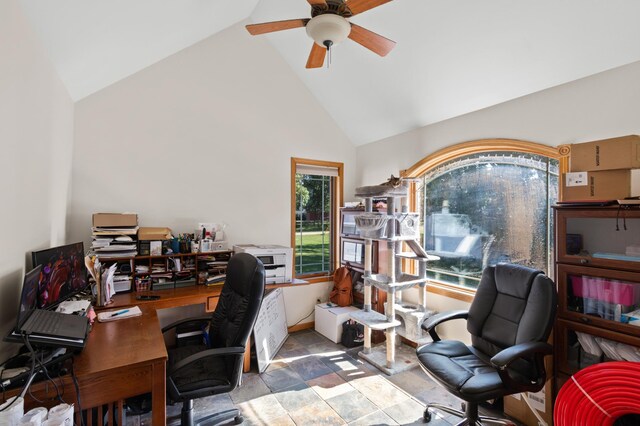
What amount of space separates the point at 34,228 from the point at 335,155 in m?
3.16

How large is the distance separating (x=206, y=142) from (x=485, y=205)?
9.46 feet

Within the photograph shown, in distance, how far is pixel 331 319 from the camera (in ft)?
11.8

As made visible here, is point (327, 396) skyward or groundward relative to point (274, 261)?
groundward

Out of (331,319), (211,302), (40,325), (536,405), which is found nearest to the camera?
(40,325)

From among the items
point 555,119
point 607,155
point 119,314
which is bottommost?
point 119,314

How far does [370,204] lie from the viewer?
325cm

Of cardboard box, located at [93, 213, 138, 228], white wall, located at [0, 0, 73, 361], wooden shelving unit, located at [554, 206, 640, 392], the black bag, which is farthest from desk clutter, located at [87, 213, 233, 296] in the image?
wooden shelving unit, located at [554, 206, 640, 392]

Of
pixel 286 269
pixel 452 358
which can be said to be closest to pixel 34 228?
pixel 286 269

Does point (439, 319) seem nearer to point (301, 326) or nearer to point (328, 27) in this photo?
point (301, 326)

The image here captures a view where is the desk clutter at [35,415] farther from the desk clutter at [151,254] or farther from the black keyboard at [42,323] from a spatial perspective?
the desk clutter at [151,254]

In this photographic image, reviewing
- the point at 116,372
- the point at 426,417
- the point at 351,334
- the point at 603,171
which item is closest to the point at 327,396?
the point at 426,417

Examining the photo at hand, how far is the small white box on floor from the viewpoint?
3.53m

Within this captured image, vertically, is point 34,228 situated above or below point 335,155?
below

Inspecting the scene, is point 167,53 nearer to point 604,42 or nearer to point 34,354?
point 34,354
